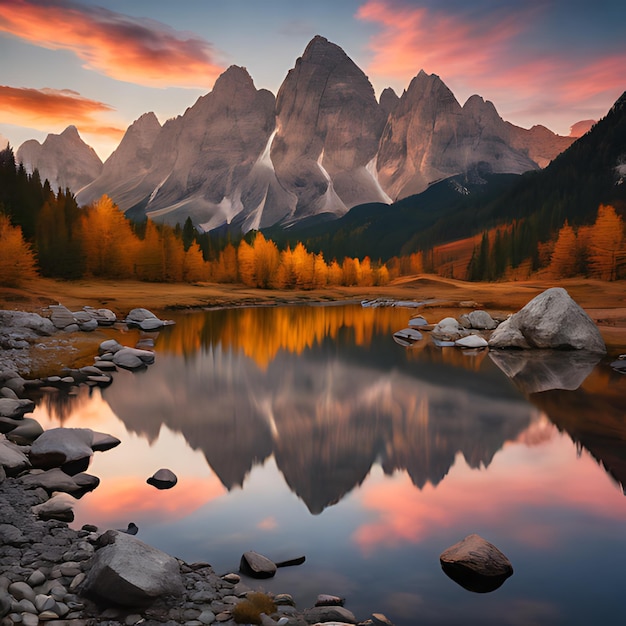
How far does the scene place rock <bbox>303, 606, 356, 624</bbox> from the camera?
6266 millimetres

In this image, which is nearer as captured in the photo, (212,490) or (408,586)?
(408,586)

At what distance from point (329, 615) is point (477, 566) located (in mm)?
2623

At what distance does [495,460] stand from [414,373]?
12.8 meters

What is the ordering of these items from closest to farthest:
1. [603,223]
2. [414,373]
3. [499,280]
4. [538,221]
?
[414,373], [603,223], [499,280], [538,221]

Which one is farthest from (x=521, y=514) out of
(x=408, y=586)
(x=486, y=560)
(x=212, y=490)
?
(x=212, y=490)

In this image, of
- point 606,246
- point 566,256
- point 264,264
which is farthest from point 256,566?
point 264,264

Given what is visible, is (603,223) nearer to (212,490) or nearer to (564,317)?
(564,317)

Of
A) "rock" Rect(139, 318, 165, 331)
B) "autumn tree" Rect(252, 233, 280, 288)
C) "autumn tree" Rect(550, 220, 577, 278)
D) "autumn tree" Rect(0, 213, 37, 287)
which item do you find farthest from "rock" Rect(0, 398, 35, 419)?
"autumn tree" Rect(252, 233, 280, 288)

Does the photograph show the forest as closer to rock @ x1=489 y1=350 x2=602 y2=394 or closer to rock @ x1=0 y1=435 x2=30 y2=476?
rock @ x1=0 y1=435 x2=30 y2=476

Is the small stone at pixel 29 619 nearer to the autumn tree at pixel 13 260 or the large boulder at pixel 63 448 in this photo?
the large boulder at pixel 63 448

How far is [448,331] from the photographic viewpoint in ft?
132

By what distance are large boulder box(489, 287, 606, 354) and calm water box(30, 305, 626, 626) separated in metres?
6.64

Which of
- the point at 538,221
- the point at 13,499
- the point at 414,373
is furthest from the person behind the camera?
the point at 538,221

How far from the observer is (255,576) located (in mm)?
7422
